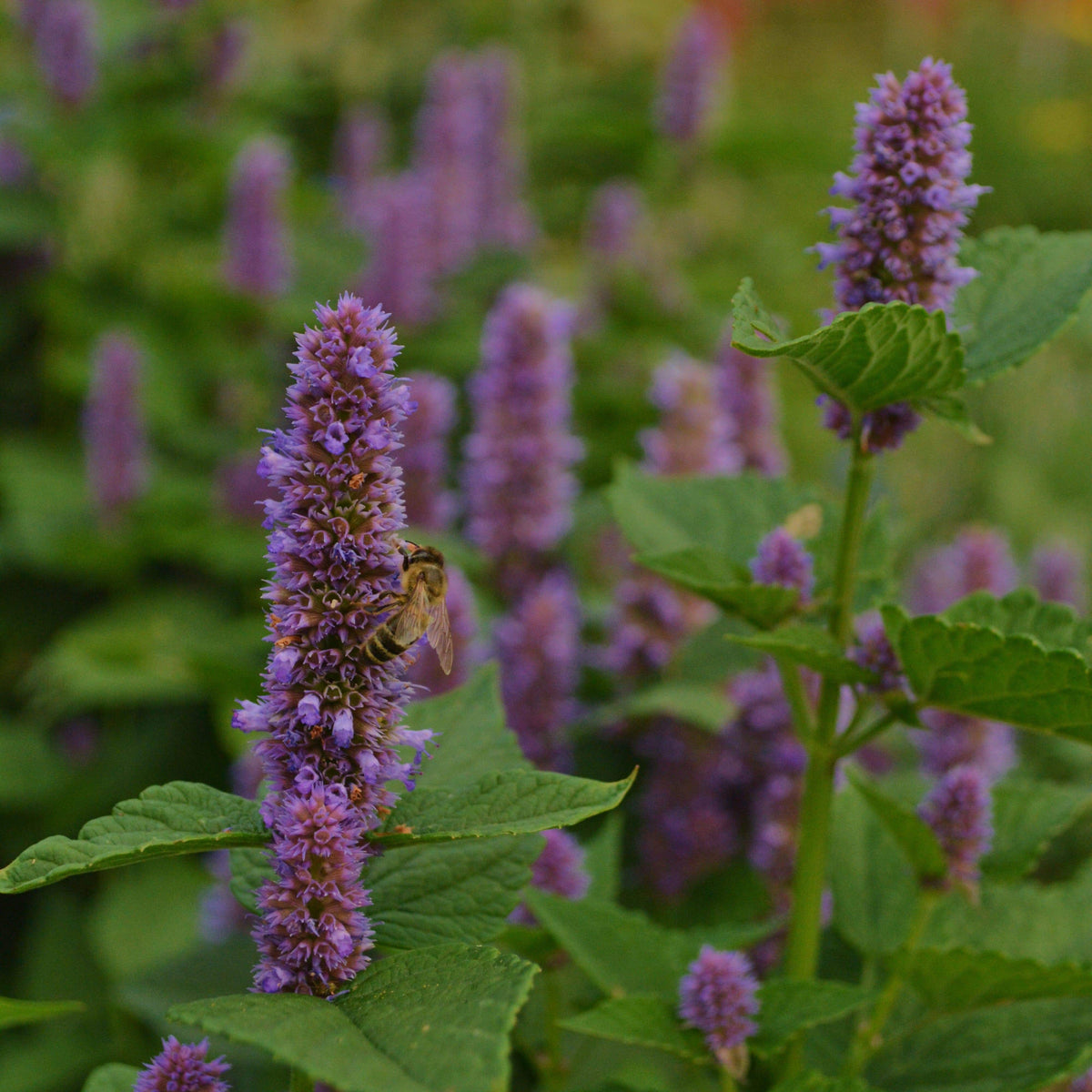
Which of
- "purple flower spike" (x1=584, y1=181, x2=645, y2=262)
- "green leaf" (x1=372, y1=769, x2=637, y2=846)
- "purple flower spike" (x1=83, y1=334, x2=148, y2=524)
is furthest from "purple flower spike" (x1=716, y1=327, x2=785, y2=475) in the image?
"purple flower spike" (x1=584, y1=181, x2=645, y2=262)

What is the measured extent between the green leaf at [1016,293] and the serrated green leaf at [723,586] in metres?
0.31

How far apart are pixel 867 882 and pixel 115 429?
2.60 meters

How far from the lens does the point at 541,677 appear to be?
7.80 ft

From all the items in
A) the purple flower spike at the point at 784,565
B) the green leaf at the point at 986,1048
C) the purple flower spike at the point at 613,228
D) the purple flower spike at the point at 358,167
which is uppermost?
the purple flower spike at the point at 358,167

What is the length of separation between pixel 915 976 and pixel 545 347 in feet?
5.59

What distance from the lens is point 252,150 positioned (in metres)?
4.03

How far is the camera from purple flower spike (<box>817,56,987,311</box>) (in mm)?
1262

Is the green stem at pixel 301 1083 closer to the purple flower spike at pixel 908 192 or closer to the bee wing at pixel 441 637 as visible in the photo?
the bee wing at pixel 441 637

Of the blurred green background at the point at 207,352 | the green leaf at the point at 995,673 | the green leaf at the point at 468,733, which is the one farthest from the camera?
the blurred green background at the point at 207,352

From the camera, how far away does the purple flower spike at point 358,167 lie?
5.08 metres

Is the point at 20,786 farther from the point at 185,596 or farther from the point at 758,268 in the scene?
the point at 758,268

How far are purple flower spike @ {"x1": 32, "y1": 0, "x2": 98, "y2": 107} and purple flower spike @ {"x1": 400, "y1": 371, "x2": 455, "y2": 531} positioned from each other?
1908 mm

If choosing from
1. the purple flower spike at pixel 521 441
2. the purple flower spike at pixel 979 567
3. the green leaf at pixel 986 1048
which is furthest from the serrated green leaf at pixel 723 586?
the purple flower spike at pixel 521 441

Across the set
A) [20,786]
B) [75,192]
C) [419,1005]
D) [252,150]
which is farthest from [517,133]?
[419,1005]
